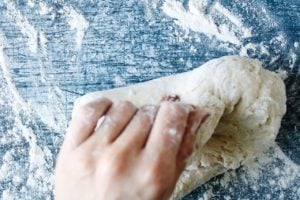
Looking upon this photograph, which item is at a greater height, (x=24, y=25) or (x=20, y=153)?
(x=24, y=25)

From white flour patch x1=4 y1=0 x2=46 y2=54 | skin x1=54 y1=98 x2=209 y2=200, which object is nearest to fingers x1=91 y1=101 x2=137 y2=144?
skin x1=54 y1=98 x2=209 y2=200

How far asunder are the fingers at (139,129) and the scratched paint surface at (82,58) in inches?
12.1

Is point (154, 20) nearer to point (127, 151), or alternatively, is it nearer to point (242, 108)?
point (242, 108)

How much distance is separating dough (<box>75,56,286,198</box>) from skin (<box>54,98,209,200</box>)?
10cm

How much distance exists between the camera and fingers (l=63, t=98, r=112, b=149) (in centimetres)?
105

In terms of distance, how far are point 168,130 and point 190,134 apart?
Result: 55 mm

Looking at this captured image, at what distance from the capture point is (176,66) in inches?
53.0

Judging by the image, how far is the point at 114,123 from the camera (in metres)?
1.04

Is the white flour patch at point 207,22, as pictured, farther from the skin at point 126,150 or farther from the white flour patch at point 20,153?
the white flour patch at point 20,153

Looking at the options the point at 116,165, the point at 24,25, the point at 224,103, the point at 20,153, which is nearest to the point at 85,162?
the point at 116,165

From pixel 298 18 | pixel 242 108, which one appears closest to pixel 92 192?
pixel 242 108

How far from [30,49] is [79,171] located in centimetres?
49

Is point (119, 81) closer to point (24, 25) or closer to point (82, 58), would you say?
point (82, 58)

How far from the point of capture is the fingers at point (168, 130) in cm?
98
